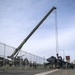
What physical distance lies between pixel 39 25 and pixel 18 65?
129ft

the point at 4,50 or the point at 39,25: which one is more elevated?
Result: the point at 39,25

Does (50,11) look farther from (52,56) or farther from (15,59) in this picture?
(15,59)

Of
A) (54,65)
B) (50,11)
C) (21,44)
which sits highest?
(50,11)

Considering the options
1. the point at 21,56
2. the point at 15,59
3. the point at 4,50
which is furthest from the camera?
the point at 21,56

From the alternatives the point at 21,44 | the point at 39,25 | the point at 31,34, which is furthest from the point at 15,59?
the point at 39,25

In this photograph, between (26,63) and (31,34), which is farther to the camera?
(31,34)

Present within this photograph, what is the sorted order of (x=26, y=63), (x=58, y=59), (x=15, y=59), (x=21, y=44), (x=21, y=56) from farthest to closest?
(x=58, y=59), (x=21, y=44), (x=26, y=63), (x=21, y=56), (x=15, y=59)

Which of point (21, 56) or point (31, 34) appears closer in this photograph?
point (21, 56)

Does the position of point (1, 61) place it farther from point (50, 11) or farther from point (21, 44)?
point (50, 11)

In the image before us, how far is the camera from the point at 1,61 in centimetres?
3055

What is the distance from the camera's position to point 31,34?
237ft

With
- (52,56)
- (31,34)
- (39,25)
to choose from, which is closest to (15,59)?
(31,34)

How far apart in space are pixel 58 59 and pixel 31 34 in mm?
18627

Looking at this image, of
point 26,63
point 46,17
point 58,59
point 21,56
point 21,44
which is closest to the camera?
point 21,56
